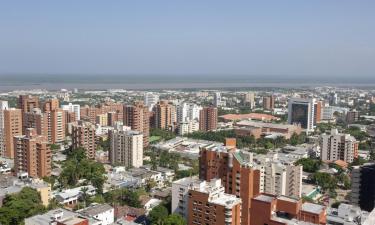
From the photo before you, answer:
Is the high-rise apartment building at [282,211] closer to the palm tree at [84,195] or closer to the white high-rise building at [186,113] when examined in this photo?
the palm tree at [84,195]

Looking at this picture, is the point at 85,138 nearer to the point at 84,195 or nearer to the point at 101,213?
the point at 84,195

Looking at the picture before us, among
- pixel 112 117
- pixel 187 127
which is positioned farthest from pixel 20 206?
pixel 187 127

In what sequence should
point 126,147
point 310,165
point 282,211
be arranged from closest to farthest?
point 282,211 < point 310,165 < point 126,147

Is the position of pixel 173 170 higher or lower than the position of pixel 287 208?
lower

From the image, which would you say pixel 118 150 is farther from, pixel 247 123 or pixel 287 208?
pixel 247 123

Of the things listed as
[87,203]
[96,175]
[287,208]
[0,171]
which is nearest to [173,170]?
[96,175]
